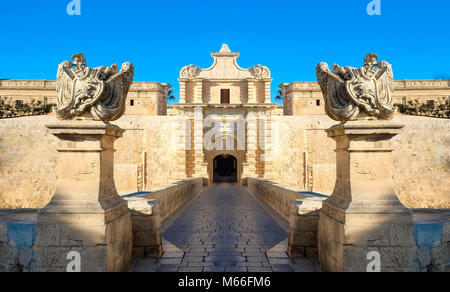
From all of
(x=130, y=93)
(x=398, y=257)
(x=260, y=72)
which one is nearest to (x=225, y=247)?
(x=398, y=257)

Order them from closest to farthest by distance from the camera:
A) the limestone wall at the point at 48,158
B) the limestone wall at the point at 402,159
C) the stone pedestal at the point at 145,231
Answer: the stone pedestal at the point at 145,231
the limestone wall at the point at 48,158
the limestone wall at the point at 402,159

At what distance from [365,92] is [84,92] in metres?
3.41

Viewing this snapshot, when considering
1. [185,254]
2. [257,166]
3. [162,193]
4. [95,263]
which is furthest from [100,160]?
[257,166]

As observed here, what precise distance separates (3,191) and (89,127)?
24.2 metres

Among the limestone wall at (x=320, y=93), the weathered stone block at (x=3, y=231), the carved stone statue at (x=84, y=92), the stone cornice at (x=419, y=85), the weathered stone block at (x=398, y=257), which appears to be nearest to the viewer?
the weathered stone block at (x=398, y=257)

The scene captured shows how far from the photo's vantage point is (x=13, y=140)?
75.4 ft

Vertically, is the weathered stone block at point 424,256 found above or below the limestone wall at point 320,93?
below

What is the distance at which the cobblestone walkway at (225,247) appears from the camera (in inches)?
164

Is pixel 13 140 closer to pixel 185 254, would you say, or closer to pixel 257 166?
pixel 257 166

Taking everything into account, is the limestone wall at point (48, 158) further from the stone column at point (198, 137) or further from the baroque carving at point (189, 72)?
the baroque carving at point (189, 72)

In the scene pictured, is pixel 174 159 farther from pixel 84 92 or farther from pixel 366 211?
pixel 366 211

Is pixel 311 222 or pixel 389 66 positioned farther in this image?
pixel 311 222

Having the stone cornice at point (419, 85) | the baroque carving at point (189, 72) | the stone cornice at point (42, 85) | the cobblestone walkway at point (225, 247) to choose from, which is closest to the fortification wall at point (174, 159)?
the baroque carving at point (189, 72)

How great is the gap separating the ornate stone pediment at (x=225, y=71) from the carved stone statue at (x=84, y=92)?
21.0 m
